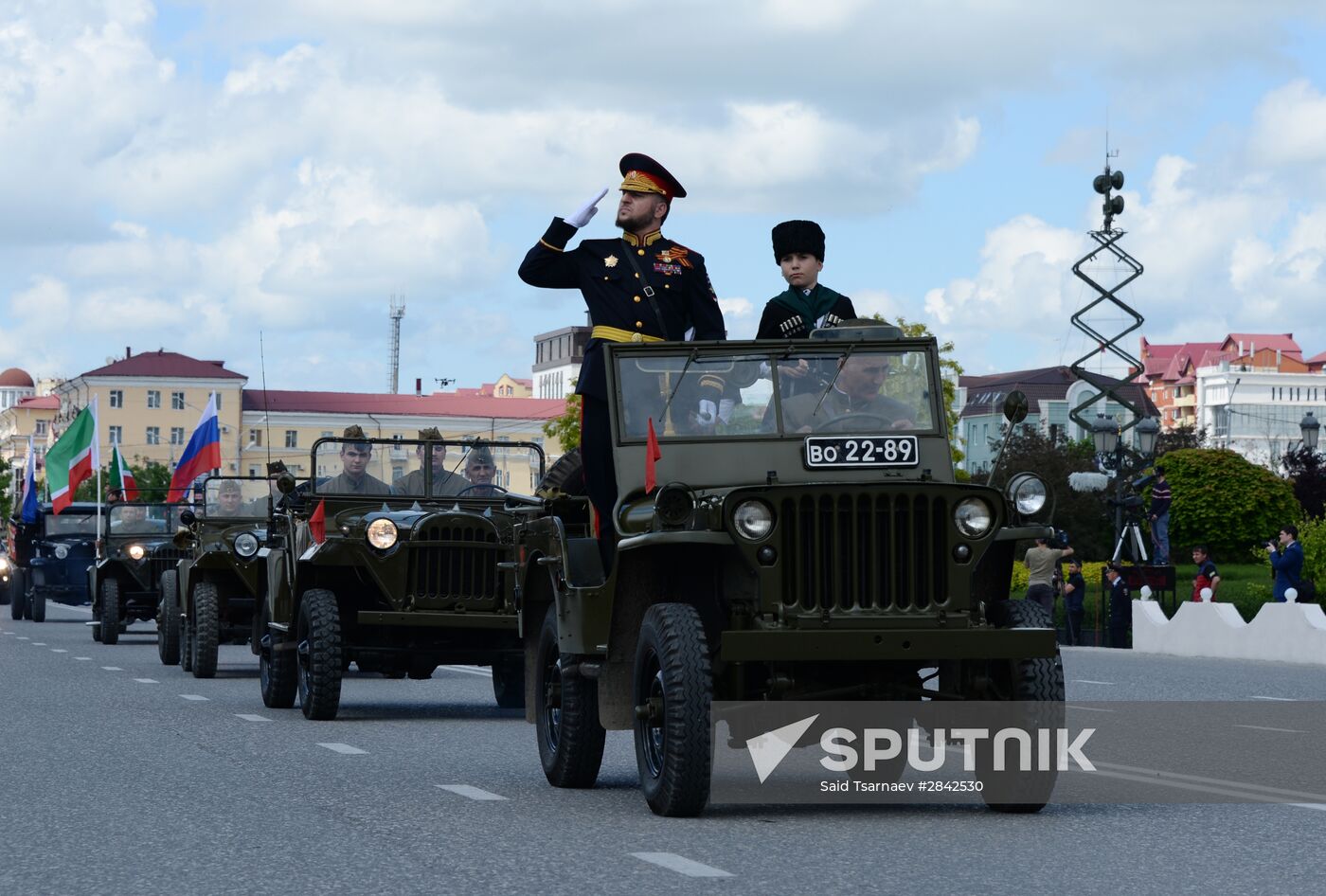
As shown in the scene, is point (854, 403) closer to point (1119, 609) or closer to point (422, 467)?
point (422, 467)

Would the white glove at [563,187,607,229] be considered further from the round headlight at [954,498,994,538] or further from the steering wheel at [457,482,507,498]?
the steering wheel at [457,482,507,498]

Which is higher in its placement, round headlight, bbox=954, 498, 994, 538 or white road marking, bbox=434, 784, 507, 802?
round headlight, bbox=954, 498, 994, 538

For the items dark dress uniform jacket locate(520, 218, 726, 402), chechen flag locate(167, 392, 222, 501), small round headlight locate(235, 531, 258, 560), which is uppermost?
chechen flag locate(167, 392, 222, 501)

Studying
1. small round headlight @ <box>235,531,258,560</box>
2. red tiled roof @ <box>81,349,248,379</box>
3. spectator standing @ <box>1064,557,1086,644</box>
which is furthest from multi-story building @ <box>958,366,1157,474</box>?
small round headlight @ <box>235,531,258,560</box>

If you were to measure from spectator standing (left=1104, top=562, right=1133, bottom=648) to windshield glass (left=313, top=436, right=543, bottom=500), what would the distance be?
754 inches

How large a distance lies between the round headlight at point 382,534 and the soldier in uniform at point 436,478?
1.81 m

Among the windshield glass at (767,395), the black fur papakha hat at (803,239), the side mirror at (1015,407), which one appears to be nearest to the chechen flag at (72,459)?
the black fur papakha hat at (803,239)

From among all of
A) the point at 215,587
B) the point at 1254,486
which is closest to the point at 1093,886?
the point at 215,587

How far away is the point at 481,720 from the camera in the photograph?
15.6 meters

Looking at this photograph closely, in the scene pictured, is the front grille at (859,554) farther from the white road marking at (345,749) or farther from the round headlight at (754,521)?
the white road marking at (345,749)

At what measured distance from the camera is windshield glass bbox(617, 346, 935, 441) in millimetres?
9938

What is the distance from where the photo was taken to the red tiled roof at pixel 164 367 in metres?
184

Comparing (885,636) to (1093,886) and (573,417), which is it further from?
(573,417)

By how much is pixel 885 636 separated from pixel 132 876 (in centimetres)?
286
